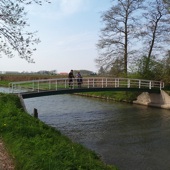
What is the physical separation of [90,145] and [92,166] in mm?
7132

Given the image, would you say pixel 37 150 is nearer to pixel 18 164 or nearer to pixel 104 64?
pixel 18 164

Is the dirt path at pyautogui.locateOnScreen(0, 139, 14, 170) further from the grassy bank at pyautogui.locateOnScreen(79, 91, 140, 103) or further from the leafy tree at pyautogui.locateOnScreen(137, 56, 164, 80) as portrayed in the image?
the leafy tree at pyautogui.locateOnScreen(137, 56, 164, 80)

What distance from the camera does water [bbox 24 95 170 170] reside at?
481 inches

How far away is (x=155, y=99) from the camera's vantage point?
3206 cm

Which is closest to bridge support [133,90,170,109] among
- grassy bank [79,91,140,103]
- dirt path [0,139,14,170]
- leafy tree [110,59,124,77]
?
grassy bank [79,91,140,103]

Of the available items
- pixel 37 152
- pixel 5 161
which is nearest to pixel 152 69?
pixel 37 152

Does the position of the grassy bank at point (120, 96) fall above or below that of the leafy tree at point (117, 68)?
below

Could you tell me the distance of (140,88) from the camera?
30.5 metres

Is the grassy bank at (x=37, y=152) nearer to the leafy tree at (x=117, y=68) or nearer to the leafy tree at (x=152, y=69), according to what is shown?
the leafy tree at (x=152, y=69)

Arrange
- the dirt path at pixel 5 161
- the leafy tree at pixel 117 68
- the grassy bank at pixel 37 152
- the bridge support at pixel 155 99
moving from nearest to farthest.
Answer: the grassy bank at pixel 37 152
the dirt path at pixel 5 161
the bridge support at pixel 155 99
the leafy tree at pixel 117 68

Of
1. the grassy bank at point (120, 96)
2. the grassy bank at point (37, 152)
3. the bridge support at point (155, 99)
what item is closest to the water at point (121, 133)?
the grassy bank at point (37, 152)

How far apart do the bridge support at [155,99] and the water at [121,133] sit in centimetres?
472

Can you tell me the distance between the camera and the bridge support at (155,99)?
30.3m

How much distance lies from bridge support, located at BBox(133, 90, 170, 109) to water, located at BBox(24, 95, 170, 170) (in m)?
4.72
